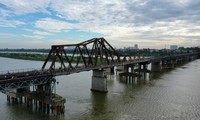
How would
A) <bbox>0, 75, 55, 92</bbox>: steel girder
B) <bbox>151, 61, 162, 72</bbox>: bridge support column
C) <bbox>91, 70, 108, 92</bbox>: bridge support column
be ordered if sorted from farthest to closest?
<bbox>151, 61, 162, 72</bbox>: bridge support column
<bbox>91, 70, 108, 92</bbox>: bridge support column
<bbox>0, 75, 55, 92</bbox>: steel girder

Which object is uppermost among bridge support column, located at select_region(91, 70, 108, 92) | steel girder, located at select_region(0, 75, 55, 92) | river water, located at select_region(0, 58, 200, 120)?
steel girder, located at select_region(0, 75, 55, 92)

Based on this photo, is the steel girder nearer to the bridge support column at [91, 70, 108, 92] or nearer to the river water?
the river water

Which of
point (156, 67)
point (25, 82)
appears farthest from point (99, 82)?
point (156, 67)

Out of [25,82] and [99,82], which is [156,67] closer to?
[99,82]

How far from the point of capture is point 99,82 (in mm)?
59875

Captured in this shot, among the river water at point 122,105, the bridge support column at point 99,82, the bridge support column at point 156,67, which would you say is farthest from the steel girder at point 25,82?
the bridge support column at point 156,67

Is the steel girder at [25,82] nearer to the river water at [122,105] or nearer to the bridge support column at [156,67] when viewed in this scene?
the river water at [122,105]

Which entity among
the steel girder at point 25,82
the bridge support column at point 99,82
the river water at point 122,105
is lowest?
the river water at point 122,105

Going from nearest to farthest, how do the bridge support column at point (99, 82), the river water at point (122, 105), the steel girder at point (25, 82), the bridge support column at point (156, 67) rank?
the steel girder at point (25, 82) → the river water at point (122, 105) → the bridge support column at point (99, 82) → the bridge support column at point (156, 67)

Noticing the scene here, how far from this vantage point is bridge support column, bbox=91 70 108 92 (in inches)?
2329

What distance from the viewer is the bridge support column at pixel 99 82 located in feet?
194

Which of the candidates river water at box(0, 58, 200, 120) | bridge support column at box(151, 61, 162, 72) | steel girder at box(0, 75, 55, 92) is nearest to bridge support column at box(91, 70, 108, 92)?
river water at box(0, 58, 200, 120)

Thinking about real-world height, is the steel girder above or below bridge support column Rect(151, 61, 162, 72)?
above

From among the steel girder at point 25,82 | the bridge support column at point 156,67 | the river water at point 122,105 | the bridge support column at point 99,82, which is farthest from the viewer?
the bridge support column at point 156,67
